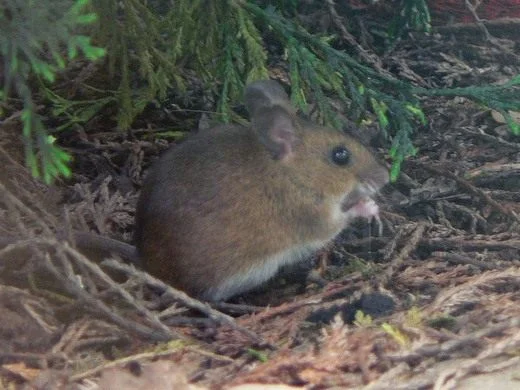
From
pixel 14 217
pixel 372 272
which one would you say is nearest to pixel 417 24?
pixel 372 272

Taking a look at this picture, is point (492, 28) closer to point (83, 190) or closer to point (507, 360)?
point (83, 190)

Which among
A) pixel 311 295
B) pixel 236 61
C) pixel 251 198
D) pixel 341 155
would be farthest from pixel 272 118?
pixel 311 295

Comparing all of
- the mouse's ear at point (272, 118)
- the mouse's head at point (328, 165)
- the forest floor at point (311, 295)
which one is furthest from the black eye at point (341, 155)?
the forest floor at point (311, 295)

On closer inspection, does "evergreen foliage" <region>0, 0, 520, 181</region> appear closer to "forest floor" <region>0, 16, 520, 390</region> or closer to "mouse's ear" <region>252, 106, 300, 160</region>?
"mouse's ear" <region>252, 106, 300, 160</region>

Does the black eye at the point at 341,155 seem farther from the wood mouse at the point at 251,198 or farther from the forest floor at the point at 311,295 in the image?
the forest floor at the point at 311,295

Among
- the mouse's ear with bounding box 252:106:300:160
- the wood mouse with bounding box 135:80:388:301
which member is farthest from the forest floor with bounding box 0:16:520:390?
the mouse's ear with bounding box 252:106:300:160
